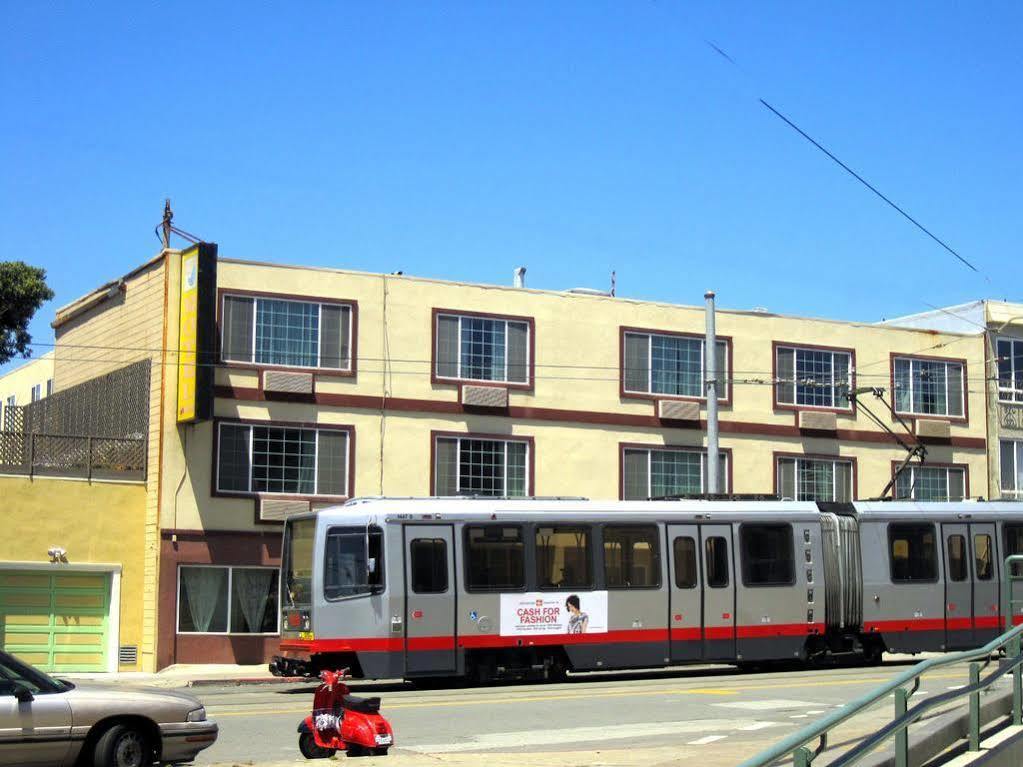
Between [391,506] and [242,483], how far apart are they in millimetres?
9860

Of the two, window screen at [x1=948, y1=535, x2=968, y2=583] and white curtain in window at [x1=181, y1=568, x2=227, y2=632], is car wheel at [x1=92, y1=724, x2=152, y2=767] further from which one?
window screen at [x1=948, y1=535, x2=968, y2=583]

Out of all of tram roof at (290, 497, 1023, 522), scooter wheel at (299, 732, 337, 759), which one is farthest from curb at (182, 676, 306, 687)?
scooter wheel at (299, 732, 337, 759)

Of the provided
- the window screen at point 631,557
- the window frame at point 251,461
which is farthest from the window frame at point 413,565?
the window frame at point 251,461

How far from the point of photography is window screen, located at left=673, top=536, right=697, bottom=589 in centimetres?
2717

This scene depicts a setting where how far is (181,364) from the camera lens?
33.2 meters

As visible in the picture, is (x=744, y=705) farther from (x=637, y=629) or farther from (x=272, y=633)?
(x=272, y=633)

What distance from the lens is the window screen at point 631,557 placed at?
26.7m

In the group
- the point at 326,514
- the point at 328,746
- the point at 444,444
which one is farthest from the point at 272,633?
the point at 328,746

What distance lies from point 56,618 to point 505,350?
12.7m

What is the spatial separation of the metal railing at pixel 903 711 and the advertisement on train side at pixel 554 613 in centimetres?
1312

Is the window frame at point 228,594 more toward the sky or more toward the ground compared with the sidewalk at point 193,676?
more toward the sky

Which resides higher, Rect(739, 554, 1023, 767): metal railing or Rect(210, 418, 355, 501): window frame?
Rect(210, 418, 355, 501): window frame

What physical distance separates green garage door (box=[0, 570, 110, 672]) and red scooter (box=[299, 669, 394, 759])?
735 inches

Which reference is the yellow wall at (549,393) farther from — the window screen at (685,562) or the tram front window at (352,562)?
the window screen at (685,562)
